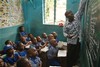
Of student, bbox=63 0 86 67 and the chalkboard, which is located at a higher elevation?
the chalkboard

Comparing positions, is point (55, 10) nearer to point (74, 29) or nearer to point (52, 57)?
point (52, 57)

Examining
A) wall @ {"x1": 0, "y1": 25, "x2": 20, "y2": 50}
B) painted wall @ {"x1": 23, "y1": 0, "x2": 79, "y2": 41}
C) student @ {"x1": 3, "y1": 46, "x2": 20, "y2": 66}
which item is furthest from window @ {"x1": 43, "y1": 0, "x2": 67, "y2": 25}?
student @ {"x1": 3, "y1": 46, "x2": 20, "y2": 66}

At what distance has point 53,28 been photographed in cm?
630

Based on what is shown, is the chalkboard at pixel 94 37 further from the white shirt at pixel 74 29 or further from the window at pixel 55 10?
the window at pixel 55 10

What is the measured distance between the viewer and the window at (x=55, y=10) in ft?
20.1

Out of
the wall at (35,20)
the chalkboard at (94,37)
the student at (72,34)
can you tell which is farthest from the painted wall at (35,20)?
the chalkboard at (94,37)

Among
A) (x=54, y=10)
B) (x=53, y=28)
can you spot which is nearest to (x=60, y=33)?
(x=53, y=28)

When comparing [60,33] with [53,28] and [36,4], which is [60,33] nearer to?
[53,28]

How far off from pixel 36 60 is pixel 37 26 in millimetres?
3585

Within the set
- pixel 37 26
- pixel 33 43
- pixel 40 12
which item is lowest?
pixel 33 43

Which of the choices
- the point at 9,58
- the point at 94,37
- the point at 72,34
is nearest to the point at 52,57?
the point at 9,58

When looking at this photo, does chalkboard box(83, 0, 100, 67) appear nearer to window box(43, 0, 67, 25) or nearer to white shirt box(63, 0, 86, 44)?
white shirt box(63, 0, 86, 44)

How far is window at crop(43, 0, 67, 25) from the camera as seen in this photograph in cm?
612

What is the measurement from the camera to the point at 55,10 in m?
6.16
